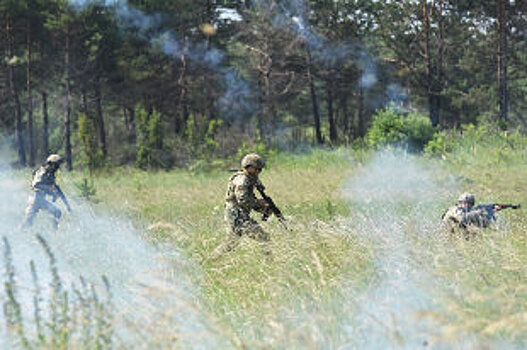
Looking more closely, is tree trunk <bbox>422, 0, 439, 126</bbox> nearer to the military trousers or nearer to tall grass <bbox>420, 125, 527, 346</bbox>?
tall grass <bbox>420, 125, 527, 346</bbox>

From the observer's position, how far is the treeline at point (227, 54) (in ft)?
87.2

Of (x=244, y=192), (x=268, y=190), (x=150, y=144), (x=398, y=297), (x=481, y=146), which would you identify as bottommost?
(x=268, y=190)

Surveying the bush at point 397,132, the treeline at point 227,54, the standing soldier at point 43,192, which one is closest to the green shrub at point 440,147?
the bush at point 397,132

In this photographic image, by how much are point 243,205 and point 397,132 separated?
1462cm

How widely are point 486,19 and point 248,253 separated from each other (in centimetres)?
2430

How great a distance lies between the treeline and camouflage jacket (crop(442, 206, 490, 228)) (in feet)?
54.7

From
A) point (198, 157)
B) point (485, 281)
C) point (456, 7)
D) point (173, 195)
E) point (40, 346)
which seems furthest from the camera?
point (456, 7)

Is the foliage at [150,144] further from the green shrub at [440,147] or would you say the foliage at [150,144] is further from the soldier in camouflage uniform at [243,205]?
the soldier in camouflage uniform at [243,205]

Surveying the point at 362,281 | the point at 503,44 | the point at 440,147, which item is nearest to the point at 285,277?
the point at 362,281

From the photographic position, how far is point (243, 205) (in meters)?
7.18

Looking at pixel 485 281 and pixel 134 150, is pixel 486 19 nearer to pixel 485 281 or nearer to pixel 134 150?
pixel 134 150

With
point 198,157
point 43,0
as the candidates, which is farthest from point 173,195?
point 43,0

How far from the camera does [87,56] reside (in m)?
31.2

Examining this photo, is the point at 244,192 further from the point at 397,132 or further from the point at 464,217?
the point at 397,132
